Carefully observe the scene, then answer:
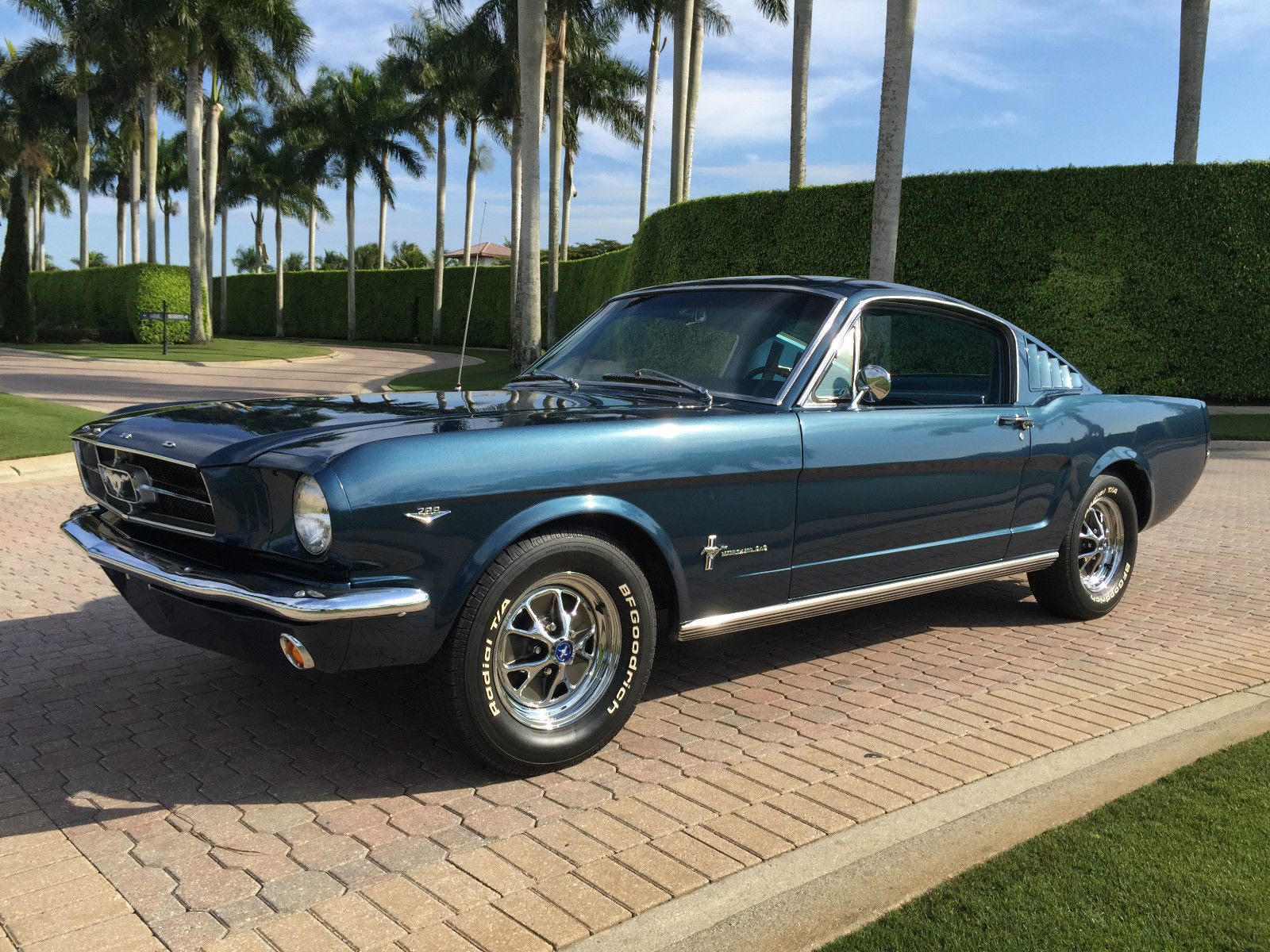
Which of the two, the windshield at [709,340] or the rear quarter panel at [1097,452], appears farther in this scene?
the rear quarter panel at [1097,452]

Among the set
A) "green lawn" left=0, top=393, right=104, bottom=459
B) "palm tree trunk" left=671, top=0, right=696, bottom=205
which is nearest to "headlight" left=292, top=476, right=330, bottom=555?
"green lawn" left=0, top=393, right=104, bottom=459

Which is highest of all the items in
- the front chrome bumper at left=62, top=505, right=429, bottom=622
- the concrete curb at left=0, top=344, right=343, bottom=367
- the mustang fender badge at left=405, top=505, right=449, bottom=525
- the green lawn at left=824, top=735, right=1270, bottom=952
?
the mustang fender badge at left=405, top=505, right=449, bottom=525

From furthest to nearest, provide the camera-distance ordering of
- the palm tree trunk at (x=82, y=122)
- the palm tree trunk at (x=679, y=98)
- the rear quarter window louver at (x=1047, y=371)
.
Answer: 1. the palm tree trunk at (x=82, y=122)
2. the palm tree trunk at (x=679, y=98)
3. the rear quarter window louver at (x=1047, y=371)

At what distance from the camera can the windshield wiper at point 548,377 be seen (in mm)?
4785

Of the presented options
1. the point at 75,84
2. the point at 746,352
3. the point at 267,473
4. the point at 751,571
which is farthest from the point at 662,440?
the point at 75,84

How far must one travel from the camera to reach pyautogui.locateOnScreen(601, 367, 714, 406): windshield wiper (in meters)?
4.38

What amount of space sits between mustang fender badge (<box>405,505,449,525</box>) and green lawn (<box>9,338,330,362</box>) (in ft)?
96.4

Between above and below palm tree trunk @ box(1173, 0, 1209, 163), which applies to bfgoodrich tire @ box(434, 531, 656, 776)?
below

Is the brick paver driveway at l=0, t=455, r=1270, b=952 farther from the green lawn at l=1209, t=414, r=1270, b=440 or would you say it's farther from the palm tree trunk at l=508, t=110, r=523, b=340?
the palm tree trunk at l=508, t=110, r=523, b=340

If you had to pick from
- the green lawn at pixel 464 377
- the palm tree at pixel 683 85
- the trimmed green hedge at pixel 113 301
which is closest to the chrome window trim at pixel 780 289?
the green lawn at pixel 464 377

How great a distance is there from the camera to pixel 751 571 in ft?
13.2

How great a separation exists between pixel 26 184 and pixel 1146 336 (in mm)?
61775

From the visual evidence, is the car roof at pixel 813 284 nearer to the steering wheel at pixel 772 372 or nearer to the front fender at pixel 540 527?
the steering wheel at pixel 772 372

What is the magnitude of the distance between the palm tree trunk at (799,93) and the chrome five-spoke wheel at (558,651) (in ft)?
62.6
